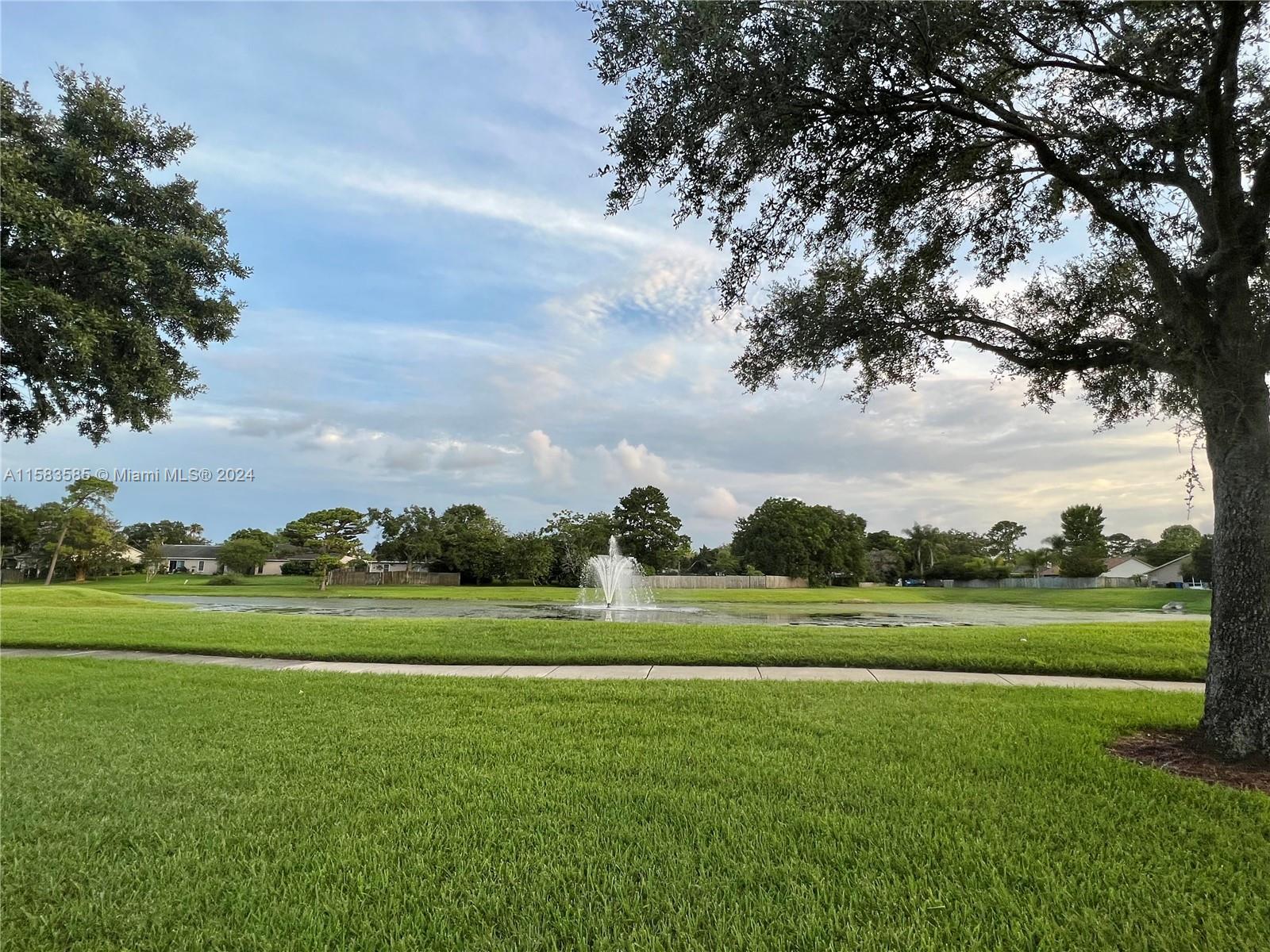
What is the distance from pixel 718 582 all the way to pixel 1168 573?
162 ft

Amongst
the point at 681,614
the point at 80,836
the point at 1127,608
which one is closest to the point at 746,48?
the point at 80,836

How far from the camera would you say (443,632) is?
1176cm

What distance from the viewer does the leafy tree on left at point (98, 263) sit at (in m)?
7.07

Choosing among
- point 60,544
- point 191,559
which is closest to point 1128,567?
point 60,544

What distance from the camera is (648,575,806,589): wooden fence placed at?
162ft

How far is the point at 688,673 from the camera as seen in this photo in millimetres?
8320

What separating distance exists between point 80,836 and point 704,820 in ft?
11.0

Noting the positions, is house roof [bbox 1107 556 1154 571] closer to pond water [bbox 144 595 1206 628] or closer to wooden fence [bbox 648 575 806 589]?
wooden fence [bbox 648 575 806 589]

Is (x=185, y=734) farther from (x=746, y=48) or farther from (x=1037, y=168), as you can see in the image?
(x=1037, y=168)

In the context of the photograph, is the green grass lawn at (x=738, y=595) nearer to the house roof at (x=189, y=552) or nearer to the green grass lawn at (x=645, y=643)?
the green grass lawn at (x=645, y=643)

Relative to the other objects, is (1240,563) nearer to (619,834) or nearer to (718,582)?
(619,834)

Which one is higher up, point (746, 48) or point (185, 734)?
point (746, 48)

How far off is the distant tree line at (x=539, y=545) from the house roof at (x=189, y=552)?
8.13 ft

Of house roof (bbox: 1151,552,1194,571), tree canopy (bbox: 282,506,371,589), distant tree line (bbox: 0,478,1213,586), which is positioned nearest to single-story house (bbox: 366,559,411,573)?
distant tree line (bbox: 0,478,1213,586)
